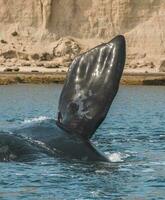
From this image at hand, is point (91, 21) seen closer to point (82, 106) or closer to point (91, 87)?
point (91, 87)

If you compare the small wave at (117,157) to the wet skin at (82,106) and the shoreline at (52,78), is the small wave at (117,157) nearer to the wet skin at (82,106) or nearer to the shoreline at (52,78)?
the wet skin at (82,106)

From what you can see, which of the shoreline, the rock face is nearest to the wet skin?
the shoreline

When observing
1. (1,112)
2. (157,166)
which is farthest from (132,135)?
(1,112)

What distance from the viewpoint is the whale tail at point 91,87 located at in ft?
49.2

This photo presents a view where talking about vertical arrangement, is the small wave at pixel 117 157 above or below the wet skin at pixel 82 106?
below

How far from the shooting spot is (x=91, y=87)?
1517 cm

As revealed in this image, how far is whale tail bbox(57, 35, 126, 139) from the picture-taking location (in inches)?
590

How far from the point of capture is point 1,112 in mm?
40875

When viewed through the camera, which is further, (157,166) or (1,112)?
(1,112)

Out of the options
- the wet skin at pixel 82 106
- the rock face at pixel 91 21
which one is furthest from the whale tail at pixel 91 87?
the rock face at pixel 91 21

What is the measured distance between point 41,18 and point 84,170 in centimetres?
9100

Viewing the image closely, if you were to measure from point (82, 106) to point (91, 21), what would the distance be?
8990 cm

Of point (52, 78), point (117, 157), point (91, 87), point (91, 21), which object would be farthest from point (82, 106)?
point (91, 21)

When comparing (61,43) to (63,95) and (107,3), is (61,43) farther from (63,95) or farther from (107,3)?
(63,95)
